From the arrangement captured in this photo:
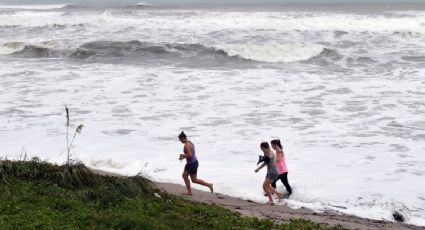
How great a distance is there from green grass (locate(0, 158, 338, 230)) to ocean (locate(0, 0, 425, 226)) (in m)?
2.33

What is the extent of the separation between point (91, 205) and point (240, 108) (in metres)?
10.7

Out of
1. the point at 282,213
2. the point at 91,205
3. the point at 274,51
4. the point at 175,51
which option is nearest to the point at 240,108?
the point at 282,213

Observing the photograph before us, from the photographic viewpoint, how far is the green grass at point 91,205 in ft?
24.1

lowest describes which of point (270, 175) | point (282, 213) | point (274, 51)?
point (282, 213)

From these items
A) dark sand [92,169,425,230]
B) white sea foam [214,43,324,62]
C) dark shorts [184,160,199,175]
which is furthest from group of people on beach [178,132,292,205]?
white sea foam [214,43,324,62]

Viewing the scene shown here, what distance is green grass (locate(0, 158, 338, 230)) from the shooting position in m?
7.34

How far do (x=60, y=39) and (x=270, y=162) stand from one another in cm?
3134

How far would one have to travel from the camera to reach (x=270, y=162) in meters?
11.0

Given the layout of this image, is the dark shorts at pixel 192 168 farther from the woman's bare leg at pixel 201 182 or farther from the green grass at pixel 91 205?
the green grass at pixel 91 205

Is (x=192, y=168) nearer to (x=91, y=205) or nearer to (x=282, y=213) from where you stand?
(x=282, y=213)

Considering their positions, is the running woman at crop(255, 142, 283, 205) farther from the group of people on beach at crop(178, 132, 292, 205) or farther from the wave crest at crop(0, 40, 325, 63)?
the wave crest at crop(0, 40, 325, 63)

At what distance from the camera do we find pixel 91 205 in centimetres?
816

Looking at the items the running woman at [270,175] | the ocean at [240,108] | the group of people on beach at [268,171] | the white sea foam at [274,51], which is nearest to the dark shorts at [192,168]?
the group of people on beach at [268,171]

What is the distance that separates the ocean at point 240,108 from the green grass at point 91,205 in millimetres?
2329
